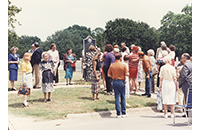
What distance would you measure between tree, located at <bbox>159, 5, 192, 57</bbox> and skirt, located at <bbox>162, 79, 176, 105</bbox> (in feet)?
153

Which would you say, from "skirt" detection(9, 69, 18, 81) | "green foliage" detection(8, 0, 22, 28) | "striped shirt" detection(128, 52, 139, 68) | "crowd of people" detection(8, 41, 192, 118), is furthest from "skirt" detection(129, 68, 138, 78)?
"green foliage" detection(8, 0, 22, 28)

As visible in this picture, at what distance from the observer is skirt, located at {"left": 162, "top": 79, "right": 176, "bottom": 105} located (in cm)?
784

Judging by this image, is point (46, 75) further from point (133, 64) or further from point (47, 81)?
point (133, 64)

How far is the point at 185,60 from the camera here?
7.94 m

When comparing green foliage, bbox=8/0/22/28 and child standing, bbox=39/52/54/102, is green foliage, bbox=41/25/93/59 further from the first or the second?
child standing, bbox=39/52/54/102

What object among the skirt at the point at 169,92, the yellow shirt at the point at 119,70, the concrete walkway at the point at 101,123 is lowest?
the concrete walkway at the point at 101,123

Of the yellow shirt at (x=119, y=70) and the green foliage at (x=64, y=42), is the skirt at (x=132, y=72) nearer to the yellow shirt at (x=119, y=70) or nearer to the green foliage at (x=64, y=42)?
the yellow shirt at (x=119, y=70)

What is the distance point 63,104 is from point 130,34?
2053 inches

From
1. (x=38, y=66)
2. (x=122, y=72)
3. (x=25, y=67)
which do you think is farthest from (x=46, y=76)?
(x=38, y=66)

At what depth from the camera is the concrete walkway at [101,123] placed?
260 inches

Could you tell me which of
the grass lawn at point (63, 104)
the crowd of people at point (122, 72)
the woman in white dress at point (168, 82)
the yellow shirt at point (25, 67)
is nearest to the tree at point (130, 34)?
the crowd of people at point (122, 72)

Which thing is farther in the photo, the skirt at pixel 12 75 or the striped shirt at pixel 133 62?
the skirt at pixel 12 75

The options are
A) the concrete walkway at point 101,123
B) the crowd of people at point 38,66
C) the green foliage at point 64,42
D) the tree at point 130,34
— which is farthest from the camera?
the green foliage at point 64,42

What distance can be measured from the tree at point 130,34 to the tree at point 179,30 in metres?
4.77
